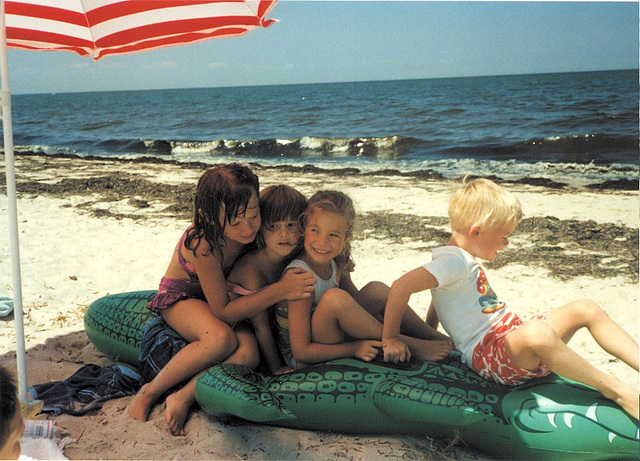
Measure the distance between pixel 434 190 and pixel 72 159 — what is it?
9.00m

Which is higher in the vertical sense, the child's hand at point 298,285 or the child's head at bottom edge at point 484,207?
the child's head at bottom edge at point 484,207

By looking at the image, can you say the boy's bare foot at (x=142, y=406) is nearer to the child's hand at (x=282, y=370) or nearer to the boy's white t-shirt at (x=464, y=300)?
the child's hand at (x=282, y=370)

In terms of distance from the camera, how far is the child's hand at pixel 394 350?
8.79 ft

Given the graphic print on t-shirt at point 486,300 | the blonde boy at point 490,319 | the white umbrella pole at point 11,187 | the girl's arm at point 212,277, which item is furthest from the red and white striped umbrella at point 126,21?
the graphic print on t-shirt at point 486,300

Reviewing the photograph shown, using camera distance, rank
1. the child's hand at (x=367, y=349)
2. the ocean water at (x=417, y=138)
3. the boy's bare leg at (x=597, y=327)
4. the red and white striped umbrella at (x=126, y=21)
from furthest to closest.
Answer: the ocean water at (x=417, y=138), the red and white striped umbrella at (x=126, y=21), the child's hand at (x=367, y=349), the boy's bare leg at (x=597, y=327)

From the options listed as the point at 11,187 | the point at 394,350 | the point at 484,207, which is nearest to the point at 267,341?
the point at 394,350

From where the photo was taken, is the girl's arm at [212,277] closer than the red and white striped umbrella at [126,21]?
Yes

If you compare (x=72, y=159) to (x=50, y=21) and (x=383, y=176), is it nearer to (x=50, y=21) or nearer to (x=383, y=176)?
(x=383, y=176)

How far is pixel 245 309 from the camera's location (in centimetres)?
274

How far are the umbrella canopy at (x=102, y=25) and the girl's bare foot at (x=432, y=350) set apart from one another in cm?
172

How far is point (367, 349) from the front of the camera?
2.74m

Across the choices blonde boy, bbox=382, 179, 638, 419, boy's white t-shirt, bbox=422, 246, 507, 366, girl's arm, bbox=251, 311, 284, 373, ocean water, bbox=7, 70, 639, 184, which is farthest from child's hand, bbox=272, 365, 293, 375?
ocean water, bbox=7, 70, 639, 184

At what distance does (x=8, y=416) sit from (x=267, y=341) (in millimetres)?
1298

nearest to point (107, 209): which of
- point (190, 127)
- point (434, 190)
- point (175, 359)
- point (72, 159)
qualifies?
point (434, 190)
